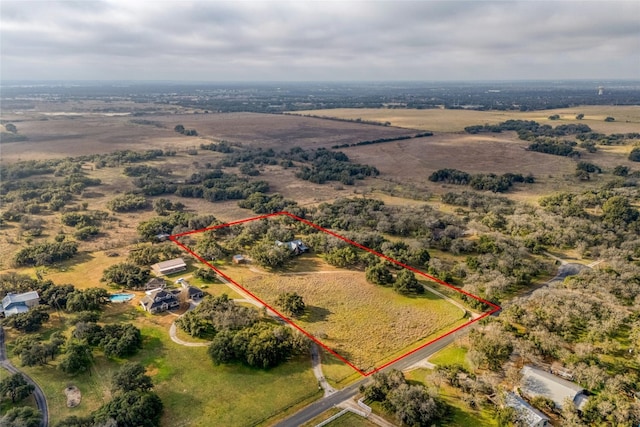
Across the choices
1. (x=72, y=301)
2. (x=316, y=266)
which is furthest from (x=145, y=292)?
(x=316, y=266)

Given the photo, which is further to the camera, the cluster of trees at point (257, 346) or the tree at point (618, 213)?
the tree at point (618, 213)

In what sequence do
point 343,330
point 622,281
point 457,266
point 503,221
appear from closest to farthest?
point 343,330, point 622,281, point 457,266, point 503,221

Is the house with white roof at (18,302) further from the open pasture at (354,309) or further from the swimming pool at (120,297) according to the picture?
the open pasture at (354,309)

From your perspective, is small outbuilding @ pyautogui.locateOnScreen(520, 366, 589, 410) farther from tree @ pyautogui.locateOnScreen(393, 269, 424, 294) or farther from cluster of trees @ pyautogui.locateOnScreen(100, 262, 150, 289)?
cluster of trees @ pyautogui.locateOnScreen(100, 262, 150, 289)

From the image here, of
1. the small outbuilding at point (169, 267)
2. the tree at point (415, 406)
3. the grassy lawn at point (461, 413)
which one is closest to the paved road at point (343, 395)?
the tree at point (415, 406)

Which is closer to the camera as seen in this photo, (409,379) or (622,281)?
(409,379)

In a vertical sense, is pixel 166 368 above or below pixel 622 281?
below

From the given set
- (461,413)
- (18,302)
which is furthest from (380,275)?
(18,302)

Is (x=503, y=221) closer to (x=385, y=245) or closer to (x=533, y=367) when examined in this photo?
(x=385, y=245)
